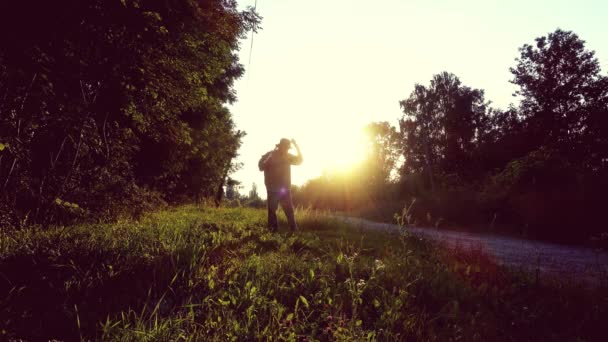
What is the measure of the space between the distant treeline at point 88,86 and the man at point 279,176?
2023 mm

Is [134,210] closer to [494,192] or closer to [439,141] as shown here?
[494,192]

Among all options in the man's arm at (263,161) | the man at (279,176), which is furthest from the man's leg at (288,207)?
the man's arm at (263,161)

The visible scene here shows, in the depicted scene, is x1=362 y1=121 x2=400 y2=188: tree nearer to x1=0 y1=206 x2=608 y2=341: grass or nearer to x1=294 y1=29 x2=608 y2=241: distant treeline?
x1=294 y1=29 x2=608 y2=241: distant treeline

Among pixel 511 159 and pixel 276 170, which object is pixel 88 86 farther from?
pixel 511 159

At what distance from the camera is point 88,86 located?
5656 mm

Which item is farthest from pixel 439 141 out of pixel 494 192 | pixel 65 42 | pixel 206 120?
pixel 65 42

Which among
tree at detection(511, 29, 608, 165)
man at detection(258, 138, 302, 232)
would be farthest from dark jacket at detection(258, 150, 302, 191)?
tree at detection(511, 29, 608, 165)

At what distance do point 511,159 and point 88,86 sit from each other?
95.5 feet

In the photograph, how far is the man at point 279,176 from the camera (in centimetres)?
688

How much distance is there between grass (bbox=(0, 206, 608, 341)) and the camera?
6.93ft

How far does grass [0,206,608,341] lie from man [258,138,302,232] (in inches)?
Answer: 109

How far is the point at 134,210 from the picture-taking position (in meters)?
7.74

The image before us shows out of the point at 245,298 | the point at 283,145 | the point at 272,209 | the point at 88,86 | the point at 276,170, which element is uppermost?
the point at 88,86

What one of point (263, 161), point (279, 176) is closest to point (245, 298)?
point (279, 176)
